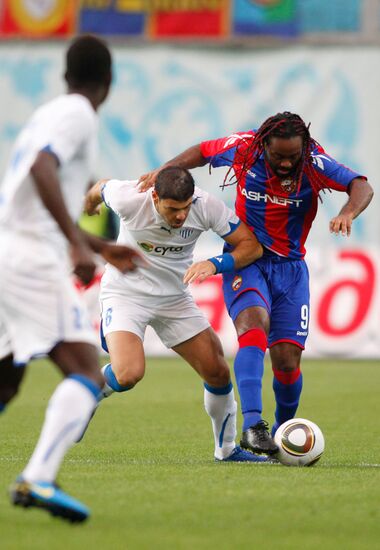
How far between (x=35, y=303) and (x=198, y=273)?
2.32 metres

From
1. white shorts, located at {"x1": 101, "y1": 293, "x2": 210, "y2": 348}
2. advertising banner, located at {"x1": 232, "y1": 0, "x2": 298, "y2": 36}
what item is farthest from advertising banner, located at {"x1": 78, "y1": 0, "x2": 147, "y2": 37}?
white shorts, located at {"x1": 101, "y1": 293, "x2": 210, "y2": 348}

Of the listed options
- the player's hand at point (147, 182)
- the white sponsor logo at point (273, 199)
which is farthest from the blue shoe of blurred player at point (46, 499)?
the white sponsor logo at point (273, 199)

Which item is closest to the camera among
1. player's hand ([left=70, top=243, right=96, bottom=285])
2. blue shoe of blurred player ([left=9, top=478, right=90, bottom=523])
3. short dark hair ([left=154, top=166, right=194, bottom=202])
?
blue shoe of blurred player ([left=9, top=478, right=90, bottom=523])

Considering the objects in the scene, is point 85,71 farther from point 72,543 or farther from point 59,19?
point 59,19

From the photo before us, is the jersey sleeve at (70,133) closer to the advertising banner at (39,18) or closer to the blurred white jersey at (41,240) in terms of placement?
the blurred white jersey at (41,240)

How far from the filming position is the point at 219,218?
8078mm

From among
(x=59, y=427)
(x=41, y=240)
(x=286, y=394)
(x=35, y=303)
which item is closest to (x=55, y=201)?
(x=41, y=240)

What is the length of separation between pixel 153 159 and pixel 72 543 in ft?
56.6

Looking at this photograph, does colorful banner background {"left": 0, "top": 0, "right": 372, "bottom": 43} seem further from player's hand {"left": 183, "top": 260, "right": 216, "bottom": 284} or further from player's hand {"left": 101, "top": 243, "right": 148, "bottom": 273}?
player's hand {"left": 101, "top": 243, "right": 148, "bottom": 273}

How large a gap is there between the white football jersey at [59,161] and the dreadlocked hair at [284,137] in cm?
266

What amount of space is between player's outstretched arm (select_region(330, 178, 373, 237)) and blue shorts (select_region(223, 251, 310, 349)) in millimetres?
595

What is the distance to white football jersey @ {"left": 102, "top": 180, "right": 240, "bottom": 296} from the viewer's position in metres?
8.08

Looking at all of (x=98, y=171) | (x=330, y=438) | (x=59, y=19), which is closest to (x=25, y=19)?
(x=59, y=19)

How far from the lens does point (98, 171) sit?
2206 cm
